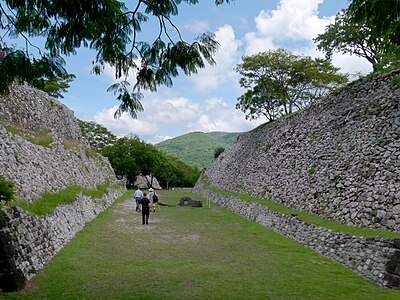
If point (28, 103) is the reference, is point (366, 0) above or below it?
below

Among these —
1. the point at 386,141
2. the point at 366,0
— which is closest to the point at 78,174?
the point at 386,141

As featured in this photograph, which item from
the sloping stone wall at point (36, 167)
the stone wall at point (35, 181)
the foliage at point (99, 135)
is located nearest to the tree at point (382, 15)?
the stone wall at point (35, 181)

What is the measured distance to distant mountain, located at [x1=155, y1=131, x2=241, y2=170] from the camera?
312 ft

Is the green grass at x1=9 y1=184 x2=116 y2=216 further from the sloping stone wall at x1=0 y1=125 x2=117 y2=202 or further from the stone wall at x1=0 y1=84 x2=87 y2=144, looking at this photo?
the stone wall at x1=0 y1=84 x2=87 y2=144

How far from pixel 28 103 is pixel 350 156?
17.7 meters

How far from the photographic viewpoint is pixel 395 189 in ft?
28.3

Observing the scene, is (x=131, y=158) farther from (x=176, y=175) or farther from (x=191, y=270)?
(x=191, y=270)

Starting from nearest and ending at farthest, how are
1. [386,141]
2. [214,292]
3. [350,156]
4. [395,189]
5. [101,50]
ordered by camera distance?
[101,50], [214,292], [395,189], [386,141], [350,156]

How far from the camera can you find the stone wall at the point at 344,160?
9.17 m

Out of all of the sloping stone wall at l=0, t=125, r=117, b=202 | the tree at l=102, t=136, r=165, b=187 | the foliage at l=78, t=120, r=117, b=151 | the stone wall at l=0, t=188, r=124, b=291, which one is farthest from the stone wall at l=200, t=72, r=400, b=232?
the foliage at l=78, t=120, r=117, b=151

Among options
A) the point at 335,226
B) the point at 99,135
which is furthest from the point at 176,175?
the point at 335,226

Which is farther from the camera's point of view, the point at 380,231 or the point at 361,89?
the point at 361,89

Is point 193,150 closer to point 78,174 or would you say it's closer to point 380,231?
point 78,174

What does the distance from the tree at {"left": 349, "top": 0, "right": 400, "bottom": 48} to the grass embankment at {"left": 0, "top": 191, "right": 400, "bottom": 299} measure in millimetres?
4459
